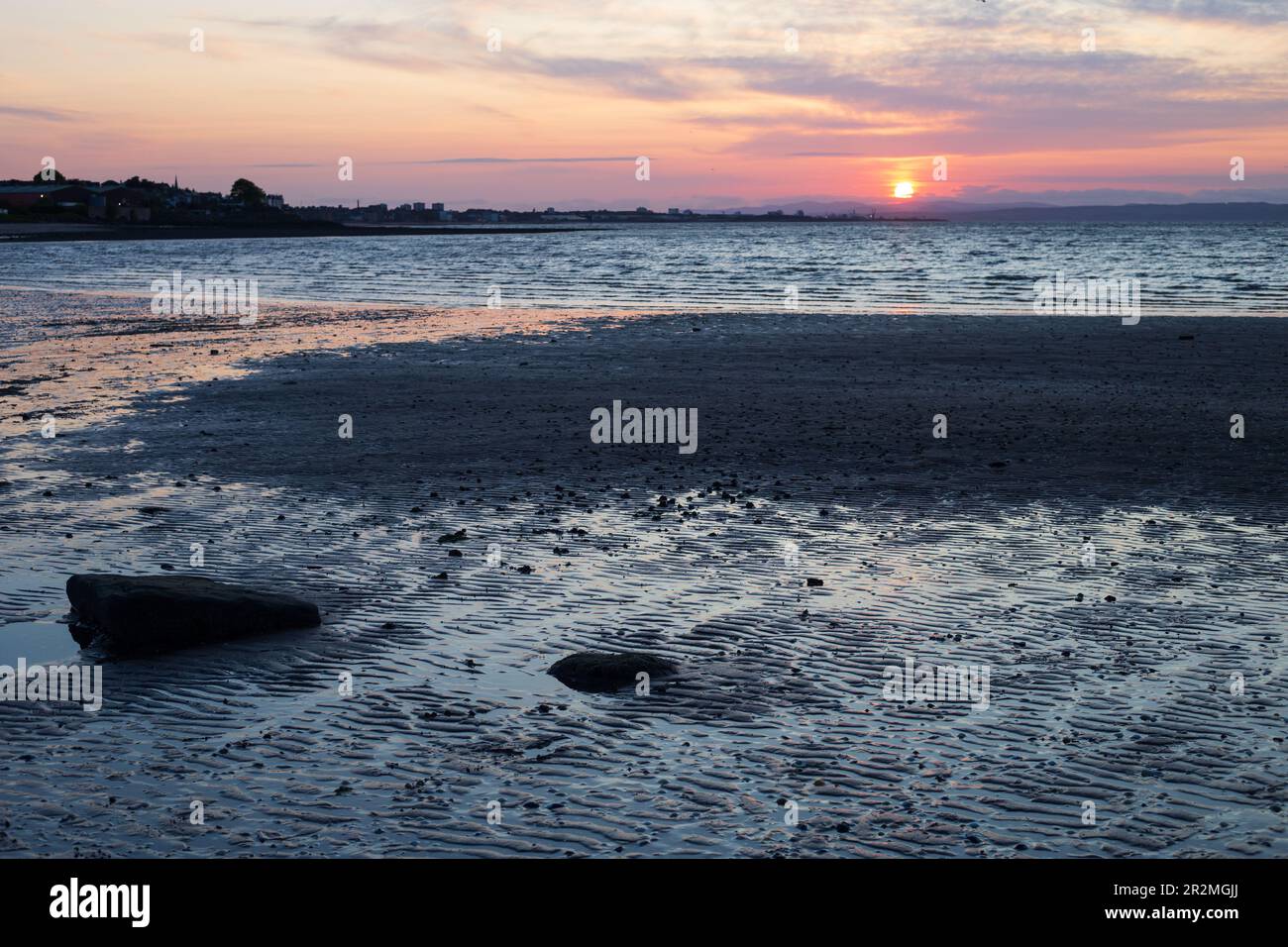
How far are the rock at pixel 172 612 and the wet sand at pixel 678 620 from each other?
280 millimetres

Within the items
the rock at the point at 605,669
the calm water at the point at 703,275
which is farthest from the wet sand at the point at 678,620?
the calm water at the point at 703,275

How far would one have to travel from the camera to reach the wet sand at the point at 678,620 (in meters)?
6.79

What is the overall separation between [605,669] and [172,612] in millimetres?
3394

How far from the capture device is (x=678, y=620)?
1026 centimetres

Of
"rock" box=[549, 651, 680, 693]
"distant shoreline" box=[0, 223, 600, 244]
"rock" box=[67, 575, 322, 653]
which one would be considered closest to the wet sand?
"rock" box=[549, 651, 680, 693]

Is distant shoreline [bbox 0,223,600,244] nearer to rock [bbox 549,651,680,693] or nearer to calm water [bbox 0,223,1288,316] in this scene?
calm water [bbox 0,223,1288,316]

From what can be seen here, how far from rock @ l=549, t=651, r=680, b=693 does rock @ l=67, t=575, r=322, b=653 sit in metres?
2.41

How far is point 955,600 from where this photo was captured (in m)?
10.8

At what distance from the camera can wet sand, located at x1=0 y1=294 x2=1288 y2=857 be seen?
679cm

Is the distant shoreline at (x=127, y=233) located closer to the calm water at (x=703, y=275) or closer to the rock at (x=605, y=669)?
the calm water at (x=703, y=275)

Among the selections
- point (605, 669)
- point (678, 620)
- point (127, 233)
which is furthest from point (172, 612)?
point (127, 233)
